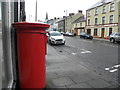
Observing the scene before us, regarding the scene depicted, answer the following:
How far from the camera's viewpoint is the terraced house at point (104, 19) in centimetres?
2691

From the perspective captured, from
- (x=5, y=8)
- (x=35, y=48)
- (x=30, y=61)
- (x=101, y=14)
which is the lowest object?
(x=30, y=61)

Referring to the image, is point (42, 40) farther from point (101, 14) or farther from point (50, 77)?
point (101, 14)

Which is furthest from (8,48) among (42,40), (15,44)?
(42,40)

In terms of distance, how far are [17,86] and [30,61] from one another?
86 cm

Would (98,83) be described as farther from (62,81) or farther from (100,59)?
(100,59)

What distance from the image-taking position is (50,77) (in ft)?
13.2

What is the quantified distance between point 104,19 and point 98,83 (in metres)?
29.7

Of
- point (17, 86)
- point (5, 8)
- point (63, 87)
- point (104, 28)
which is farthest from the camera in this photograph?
point (104, 28)

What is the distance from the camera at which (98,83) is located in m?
3.60

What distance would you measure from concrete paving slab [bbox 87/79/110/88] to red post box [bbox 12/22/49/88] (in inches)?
61.7

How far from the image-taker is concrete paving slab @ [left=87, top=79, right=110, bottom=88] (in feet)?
11.2

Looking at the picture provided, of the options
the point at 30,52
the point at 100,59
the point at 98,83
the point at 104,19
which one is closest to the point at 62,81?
the point at 98,83

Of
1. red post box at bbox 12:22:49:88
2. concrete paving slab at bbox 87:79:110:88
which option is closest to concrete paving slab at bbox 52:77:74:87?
concrete paving slab at bbox 87:79:110:88

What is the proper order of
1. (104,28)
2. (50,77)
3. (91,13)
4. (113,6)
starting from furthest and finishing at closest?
(91,13)
(104,28)
(113,6)
(50,77)
